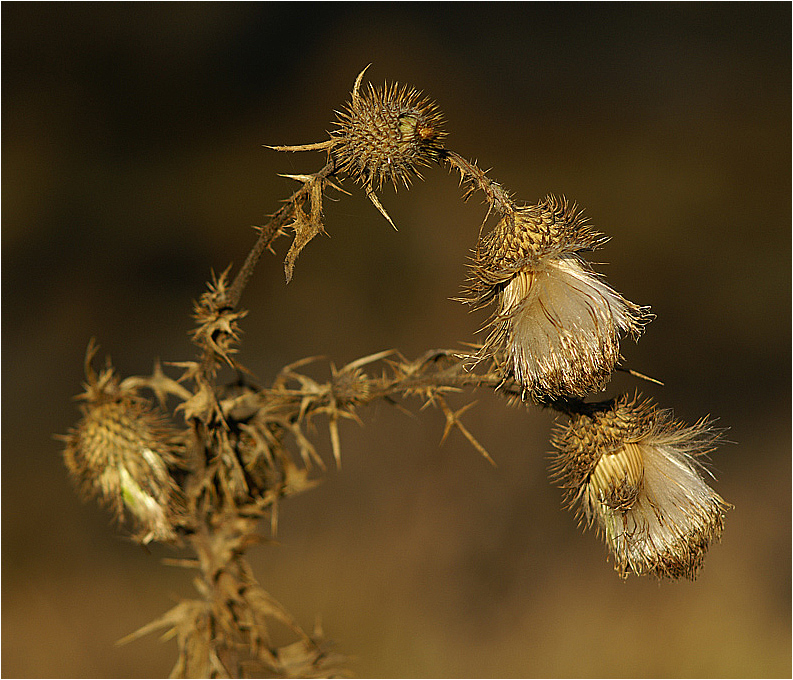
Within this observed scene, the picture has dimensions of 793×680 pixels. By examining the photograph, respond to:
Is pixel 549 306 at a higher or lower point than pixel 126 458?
higher

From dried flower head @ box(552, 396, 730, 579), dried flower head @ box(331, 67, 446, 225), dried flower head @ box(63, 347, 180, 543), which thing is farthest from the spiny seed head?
dried flower head @ box(63, 347, 180, 543)

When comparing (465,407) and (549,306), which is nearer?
(549,306)

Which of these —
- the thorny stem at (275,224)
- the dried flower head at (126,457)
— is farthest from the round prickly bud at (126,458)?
the thorny stem at (275,224)

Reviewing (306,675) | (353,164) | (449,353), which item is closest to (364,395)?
(449,353)

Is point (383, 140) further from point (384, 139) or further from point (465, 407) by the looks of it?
point (465, 407)

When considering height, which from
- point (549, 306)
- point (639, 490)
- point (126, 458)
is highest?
point (549, 306)

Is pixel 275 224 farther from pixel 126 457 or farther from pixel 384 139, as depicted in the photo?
pixel 126 457

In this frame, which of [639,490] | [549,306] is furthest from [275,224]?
[639,490]

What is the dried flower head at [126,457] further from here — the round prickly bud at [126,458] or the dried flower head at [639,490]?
the dried flower head at [639,490]
